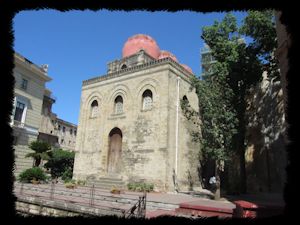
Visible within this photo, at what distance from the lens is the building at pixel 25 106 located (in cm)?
2375

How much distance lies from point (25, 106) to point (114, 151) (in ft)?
32.0

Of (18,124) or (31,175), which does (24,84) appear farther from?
(31,175)

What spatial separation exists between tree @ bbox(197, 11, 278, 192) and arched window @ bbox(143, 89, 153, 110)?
5606 millimetres

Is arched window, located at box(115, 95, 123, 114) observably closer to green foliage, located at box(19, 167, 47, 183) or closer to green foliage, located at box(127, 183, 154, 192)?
green foliage, located at box(127, 183, 154, 192)

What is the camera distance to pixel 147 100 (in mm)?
21469

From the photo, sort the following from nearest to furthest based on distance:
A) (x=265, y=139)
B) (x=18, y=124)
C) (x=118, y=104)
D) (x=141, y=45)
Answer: (x=265, y=139), (x=118, y=104), (x=18, y=124), (x=141, y=45)

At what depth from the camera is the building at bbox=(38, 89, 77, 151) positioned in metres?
41.8

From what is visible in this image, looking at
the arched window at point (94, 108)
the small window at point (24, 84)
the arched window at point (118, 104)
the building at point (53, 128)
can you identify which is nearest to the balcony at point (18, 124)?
the small window at point (24, 84)

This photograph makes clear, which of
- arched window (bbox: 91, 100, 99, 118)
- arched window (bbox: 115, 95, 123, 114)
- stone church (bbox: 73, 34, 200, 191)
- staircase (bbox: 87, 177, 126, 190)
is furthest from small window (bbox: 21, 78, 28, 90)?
staircase (bbox: 87, 177, 126, 190)

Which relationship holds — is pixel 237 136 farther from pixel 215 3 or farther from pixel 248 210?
pixel 215 3

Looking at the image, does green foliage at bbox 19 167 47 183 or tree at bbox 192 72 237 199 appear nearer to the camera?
tree at bbox 192 72 237 199

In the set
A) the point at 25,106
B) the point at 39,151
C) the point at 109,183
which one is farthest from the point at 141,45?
the point at 109,183

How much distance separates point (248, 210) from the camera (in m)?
4.90

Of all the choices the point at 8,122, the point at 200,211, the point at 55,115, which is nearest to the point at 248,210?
the point at 8,122
